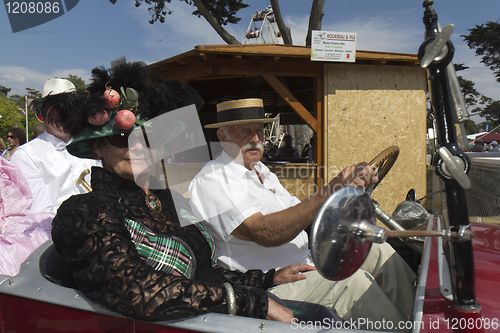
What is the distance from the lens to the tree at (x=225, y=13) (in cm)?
919

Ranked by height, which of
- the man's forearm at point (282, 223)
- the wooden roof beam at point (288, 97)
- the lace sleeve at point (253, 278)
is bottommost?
the lace sleeve at point (253, 278)

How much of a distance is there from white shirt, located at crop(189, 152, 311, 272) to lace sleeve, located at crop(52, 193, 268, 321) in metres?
0.55

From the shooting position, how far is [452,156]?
0.75 m

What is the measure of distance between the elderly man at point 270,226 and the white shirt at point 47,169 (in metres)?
1.63

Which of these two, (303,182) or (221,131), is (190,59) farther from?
(221,131)

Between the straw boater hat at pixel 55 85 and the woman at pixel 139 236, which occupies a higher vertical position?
the straw boater hat at pixel 55 85

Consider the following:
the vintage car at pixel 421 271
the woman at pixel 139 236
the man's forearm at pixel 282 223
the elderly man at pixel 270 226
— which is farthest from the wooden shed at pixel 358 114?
the vintage car at pixel 421 271

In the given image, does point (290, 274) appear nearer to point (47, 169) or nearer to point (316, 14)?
point (47, 169)

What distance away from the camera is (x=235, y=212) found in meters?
1.73

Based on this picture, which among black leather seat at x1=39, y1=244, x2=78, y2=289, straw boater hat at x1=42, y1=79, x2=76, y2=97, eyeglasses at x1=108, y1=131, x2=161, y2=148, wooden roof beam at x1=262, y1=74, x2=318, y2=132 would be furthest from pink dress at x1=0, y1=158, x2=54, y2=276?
wooden roof beam at x1=262, y1=74, x2=318, y2=132

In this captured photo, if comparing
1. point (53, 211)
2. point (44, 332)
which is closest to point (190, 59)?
point (53, 211)

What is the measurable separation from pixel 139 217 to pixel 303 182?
509 centimetres

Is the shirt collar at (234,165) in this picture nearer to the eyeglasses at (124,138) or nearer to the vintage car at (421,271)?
the eyeglasses at (124,138)

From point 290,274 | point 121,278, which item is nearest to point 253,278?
point 290,274
